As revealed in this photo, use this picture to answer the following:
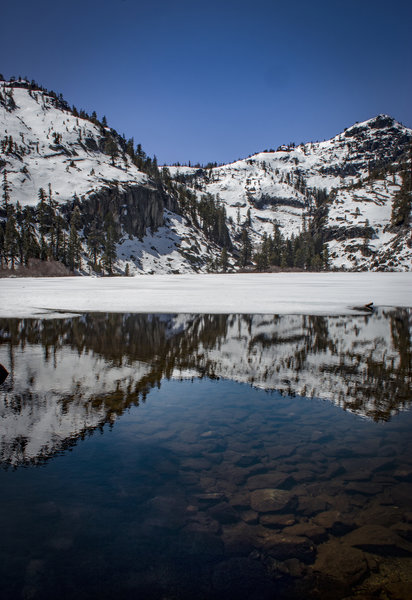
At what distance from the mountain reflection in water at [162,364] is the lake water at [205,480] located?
0.24 ft

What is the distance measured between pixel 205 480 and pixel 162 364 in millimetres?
6427

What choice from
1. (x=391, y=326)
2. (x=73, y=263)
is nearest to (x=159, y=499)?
(x=391, y=326)

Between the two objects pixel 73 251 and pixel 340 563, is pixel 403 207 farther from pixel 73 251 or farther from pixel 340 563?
pixel 340 563

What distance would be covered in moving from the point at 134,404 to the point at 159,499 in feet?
11.7

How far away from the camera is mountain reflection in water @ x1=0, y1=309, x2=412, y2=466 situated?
746 centimetres

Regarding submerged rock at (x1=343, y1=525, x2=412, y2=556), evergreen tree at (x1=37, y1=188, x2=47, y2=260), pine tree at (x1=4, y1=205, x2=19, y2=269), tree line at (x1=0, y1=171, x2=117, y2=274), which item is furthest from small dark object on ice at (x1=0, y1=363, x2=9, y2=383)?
evergreen tree at (x1=37, y1=188, x2=47, y2=260)

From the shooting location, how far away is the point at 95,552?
12.8 ft

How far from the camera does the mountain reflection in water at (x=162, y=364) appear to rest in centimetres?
746

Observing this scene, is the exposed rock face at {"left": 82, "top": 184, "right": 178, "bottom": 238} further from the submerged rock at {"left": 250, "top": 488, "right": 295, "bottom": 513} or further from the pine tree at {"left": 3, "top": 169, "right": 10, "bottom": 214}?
the submerged rock at {"left": 250, "top": 488, "right": 295, "bottom": 513}

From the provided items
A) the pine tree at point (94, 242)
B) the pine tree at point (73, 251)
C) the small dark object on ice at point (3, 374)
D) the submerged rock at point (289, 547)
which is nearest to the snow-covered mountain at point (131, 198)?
the pine tree at point (94, 242)

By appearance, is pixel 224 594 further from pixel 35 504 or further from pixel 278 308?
pixel 278 308

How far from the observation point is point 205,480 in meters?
5.29

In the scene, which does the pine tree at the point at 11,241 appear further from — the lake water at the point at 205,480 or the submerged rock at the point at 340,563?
the submerged rock at the point at 340,563

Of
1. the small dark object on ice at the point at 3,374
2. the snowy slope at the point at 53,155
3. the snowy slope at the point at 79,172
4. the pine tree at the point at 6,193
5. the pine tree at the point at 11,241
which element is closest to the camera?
the small dark object on ice at the point at 3,374
